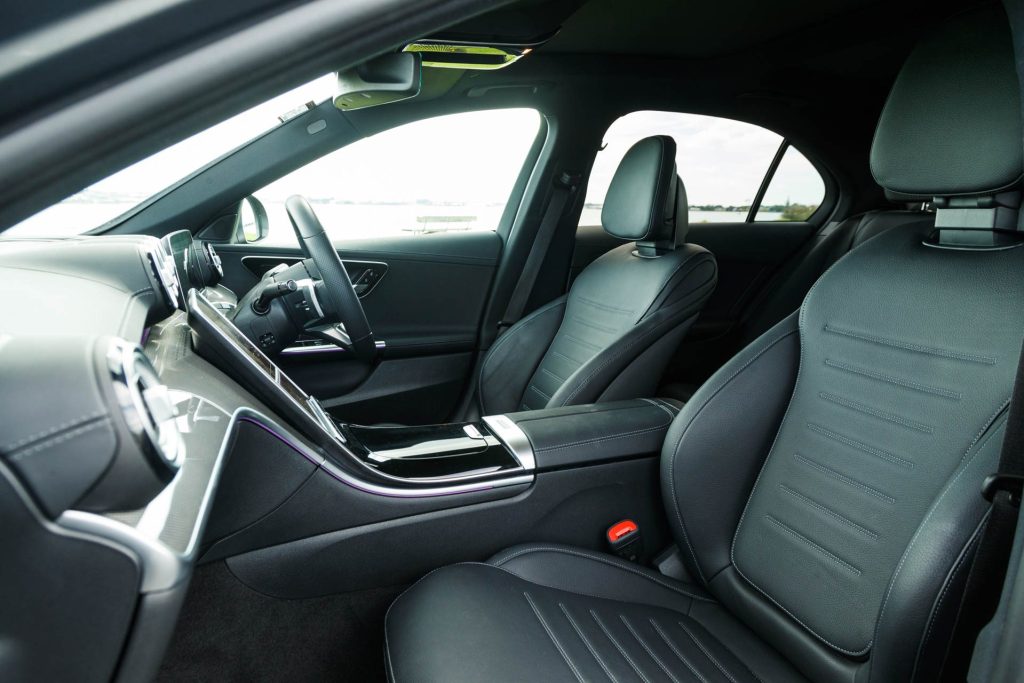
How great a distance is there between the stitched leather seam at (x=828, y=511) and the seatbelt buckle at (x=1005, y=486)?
0.99ft

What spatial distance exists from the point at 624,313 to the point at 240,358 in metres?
1.30

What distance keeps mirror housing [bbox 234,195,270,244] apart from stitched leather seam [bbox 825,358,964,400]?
1.91 meters

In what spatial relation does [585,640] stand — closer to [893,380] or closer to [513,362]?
[893,380]

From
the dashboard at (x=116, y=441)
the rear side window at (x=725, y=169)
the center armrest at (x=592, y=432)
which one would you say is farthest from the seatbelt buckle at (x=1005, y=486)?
the rear side window at (x=725, y=169)

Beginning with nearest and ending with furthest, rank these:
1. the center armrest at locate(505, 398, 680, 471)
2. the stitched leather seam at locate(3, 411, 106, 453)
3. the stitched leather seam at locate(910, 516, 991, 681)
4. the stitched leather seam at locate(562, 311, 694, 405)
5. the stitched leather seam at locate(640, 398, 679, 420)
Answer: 1. the stitched leather seam at locate(3, 411, 106, 453)
2. the stitched leather seam at locate(910, 516, 991, 681)
3. the center armrest at locate(505, 398, 680, 471)
4. the stitched leather seam at locate(640, 398, 679, 420)
5. the stitched leather seam at locate(562, 311, 694, 405)

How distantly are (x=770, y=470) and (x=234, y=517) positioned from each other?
1.01 meters

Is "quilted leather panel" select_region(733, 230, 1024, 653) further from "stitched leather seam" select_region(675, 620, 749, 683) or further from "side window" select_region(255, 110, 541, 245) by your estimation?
"side window" select_region(255, 110, 541, 245)

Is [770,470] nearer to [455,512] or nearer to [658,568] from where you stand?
[658,568]

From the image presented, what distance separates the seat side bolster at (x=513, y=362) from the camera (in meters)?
2.44

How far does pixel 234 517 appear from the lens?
3.72ft

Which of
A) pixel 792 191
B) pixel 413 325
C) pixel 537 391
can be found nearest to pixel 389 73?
pixel 537 391

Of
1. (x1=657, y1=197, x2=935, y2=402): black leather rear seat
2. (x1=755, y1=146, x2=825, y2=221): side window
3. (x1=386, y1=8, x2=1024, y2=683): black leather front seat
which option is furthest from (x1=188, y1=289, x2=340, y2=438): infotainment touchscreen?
(x1=755, y1=146, x2=825, y2=221): side window

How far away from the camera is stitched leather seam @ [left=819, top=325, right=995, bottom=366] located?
41.0 inches

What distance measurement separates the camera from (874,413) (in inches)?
46.2
